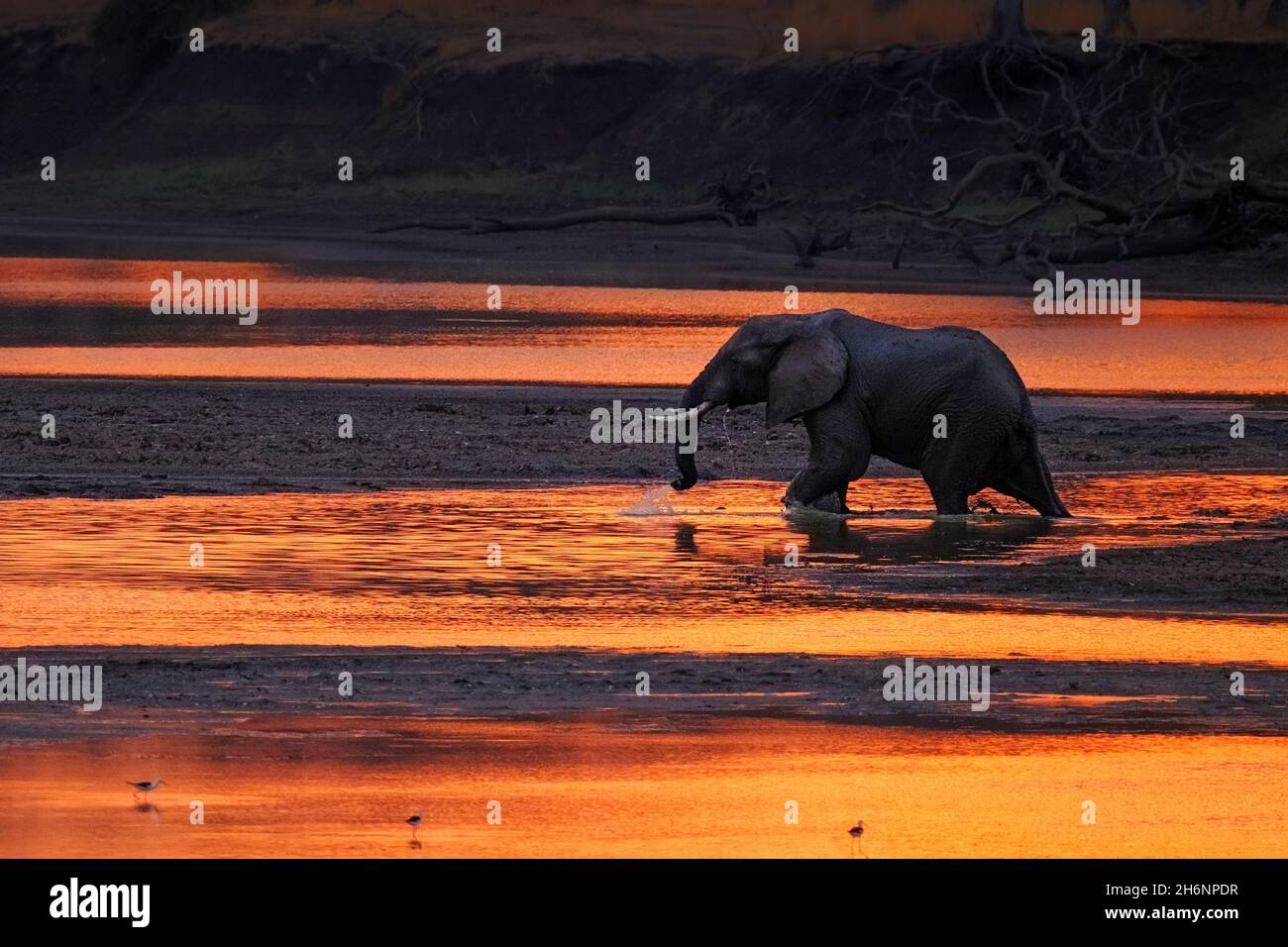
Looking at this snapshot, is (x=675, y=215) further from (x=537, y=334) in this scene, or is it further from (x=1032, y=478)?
(x=1032, y=478)

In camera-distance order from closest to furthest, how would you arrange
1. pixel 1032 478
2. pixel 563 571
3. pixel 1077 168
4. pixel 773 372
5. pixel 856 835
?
pixel 856 835 < pixel 563 571 < pixel 1032 478 < pixel 773 372 < pixel 1077 168

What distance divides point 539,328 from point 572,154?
29.5 metres

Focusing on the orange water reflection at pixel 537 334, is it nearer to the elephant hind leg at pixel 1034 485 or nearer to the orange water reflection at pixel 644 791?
the elephant hind leg at pixel 1034 485

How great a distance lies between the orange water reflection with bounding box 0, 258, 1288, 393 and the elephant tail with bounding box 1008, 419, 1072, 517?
8.08 m

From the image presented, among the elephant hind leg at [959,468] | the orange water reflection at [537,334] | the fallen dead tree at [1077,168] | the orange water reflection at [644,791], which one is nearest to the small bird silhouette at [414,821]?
the orange water reflection at [644,791]

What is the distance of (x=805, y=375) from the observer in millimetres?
16688

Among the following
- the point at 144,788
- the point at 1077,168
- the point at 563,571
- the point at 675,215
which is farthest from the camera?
the point at 675,215

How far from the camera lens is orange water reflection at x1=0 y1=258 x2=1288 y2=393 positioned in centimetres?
2581

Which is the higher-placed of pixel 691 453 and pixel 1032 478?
pixel 691 453

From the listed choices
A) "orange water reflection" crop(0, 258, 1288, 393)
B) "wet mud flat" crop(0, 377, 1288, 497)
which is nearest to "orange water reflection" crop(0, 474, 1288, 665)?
"wet mud flat" crop(0, 377, 1288, 497)

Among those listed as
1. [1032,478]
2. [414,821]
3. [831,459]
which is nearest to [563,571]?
Answer: [831,459]

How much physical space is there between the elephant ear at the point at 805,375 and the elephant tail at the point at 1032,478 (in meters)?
1.17

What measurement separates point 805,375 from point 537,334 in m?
13.6

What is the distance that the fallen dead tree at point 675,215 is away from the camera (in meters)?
47.4
